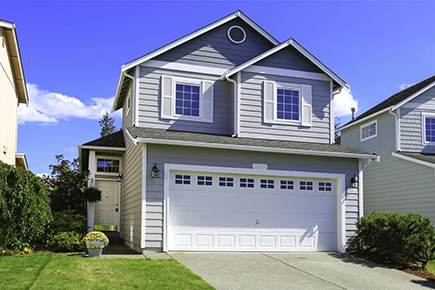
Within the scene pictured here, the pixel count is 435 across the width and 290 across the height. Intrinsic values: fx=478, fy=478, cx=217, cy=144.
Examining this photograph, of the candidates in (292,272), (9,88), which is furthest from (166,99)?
(292,272)

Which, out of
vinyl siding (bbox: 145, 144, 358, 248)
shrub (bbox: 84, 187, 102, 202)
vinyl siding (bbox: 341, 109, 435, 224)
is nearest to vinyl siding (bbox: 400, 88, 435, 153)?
vinyl siding (bbox: 341, 109, 435, 224)

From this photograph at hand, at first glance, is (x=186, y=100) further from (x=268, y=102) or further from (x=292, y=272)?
(x=292, y=272)

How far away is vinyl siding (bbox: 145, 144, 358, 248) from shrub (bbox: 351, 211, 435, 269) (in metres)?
1.19

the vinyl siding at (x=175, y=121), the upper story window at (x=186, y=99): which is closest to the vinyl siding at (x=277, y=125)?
the vinyl siding at (x=175, y=121)

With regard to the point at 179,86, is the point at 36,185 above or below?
below

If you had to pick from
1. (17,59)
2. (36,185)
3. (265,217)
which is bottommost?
(265,217)

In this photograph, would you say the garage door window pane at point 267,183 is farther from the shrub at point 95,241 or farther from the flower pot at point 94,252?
the flower pot at point 94,252

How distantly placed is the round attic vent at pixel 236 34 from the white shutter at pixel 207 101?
1.89 m

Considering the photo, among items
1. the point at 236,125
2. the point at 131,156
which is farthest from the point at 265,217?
the point at 131,156

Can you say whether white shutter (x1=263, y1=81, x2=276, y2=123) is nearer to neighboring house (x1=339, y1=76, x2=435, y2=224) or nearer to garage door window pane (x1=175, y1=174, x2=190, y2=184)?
garage door window pane (x1=175, y1=174, x2=190, y2=184)

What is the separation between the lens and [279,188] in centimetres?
1384

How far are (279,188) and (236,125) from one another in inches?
96.6

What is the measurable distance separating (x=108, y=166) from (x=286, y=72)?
7.18m

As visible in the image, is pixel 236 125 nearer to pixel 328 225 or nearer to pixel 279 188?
pixel 279 188
